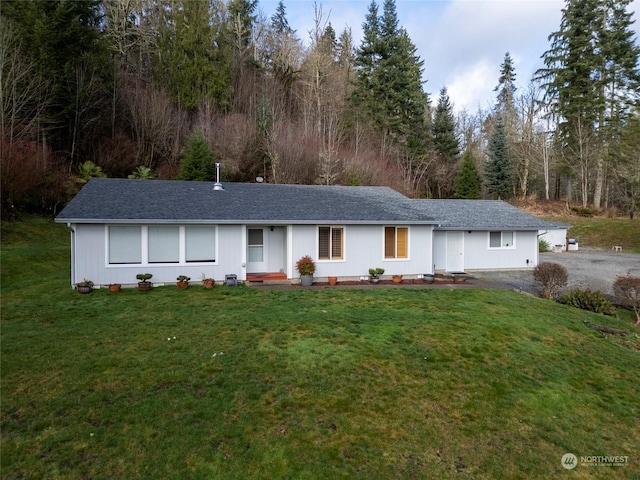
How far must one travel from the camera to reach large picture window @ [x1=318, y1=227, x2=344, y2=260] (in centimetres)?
1354

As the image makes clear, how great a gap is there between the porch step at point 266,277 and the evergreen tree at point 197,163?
10.1m

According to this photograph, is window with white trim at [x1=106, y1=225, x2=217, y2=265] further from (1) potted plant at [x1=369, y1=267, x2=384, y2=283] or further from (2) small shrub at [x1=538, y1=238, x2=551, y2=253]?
(2) small shrub at [x1=538, y1=238, x2=551, y2=253]

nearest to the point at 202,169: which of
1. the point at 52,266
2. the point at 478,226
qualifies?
the point at 52,266

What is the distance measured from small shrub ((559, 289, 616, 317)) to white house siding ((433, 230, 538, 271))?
5099 millimetres

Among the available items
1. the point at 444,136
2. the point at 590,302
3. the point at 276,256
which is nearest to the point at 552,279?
the point at 590,302

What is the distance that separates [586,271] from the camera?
56.2ft

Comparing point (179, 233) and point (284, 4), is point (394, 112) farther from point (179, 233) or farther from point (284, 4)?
point (179, 233)

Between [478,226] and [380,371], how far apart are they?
478 inches

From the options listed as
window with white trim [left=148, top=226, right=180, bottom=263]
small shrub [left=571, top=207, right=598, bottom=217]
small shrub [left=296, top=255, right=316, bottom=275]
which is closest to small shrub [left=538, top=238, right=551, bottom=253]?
small shrub [left=571, top=207, right=598, bottom=217]

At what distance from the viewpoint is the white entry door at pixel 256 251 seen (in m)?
13.8

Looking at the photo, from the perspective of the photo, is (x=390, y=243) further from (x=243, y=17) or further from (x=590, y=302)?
(x=243, y=17)

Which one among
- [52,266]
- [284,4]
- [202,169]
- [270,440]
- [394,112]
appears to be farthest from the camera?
[284,4]

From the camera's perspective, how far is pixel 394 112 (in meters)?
34.3

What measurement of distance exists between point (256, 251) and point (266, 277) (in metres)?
1.31
